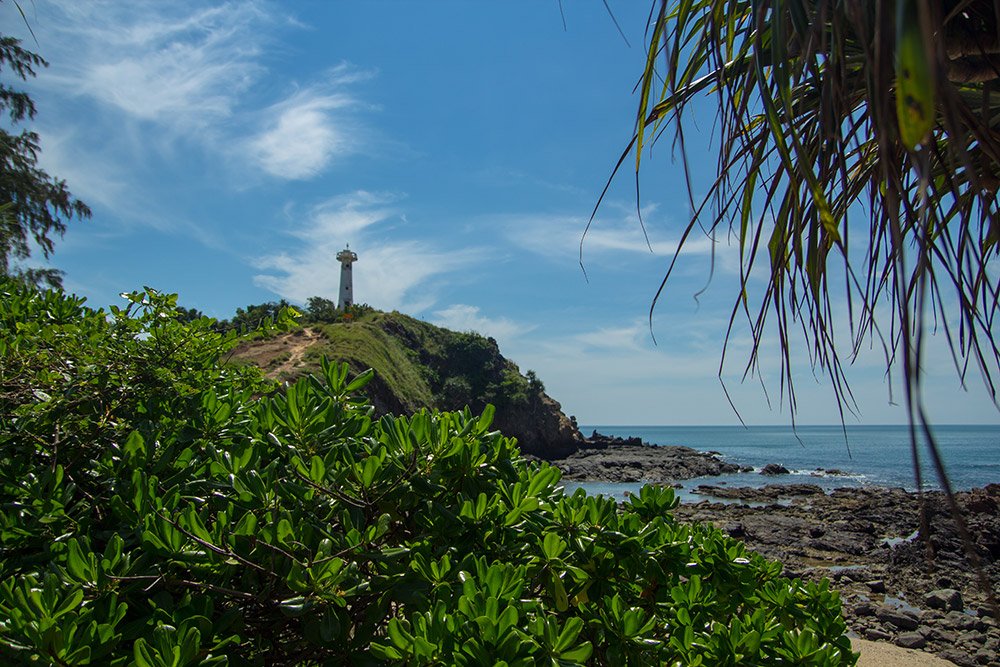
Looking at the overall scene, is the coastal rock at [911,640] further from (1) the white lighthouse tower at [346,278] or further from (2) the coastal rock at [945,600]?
(1) the white lighthouse tower at [346,278]

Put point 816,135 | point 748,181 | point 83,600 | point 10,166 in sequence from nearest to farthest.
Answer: point 83,600, point 748,181, point 816,135, point 10,166

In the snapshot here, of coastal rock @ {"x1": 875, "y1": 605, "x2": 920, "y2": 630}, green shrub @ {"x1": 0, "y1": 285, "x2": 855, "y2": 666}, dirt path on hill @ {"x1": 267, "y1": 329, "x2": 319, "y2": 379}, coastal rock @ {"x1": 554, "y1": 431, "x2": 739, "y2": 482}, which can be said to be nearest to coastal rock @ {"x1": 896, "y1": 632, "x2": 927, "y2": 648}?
coastal rock @ {"x1": 875, "y1": 605, "x2": 920, "y2": 630}

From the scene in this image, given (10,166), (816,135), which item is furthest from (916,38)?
(10,166)

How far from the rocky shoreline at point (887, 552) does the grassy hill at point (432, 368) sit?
23368 mm

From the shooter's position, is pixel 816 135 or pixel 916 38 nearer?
pixel 916 38

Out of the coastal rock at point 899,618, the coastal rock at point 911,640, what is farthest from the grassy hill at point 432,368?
the coastal rock at point 911,640

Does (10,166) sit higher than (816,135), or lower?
higher

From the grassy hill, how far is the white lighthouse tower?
131 inches

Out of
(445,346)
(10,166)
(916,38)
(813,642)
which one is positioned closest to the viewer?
(916,38)

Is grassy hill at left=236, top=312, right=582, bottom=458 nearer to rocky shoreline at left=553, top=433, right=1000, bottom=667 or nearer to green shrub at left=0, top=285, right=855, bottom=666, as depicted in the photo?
rocky shoreline at left=553, top=433, right=1000, bottom=667

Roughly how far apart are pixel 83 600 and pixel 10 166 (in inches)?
635

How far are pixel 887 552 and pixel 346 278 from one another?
50.8 metres

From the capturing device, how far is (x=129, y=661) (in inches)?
51.9

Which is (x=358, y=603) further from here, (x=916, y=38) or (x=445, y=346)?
(x=445, y=346)
